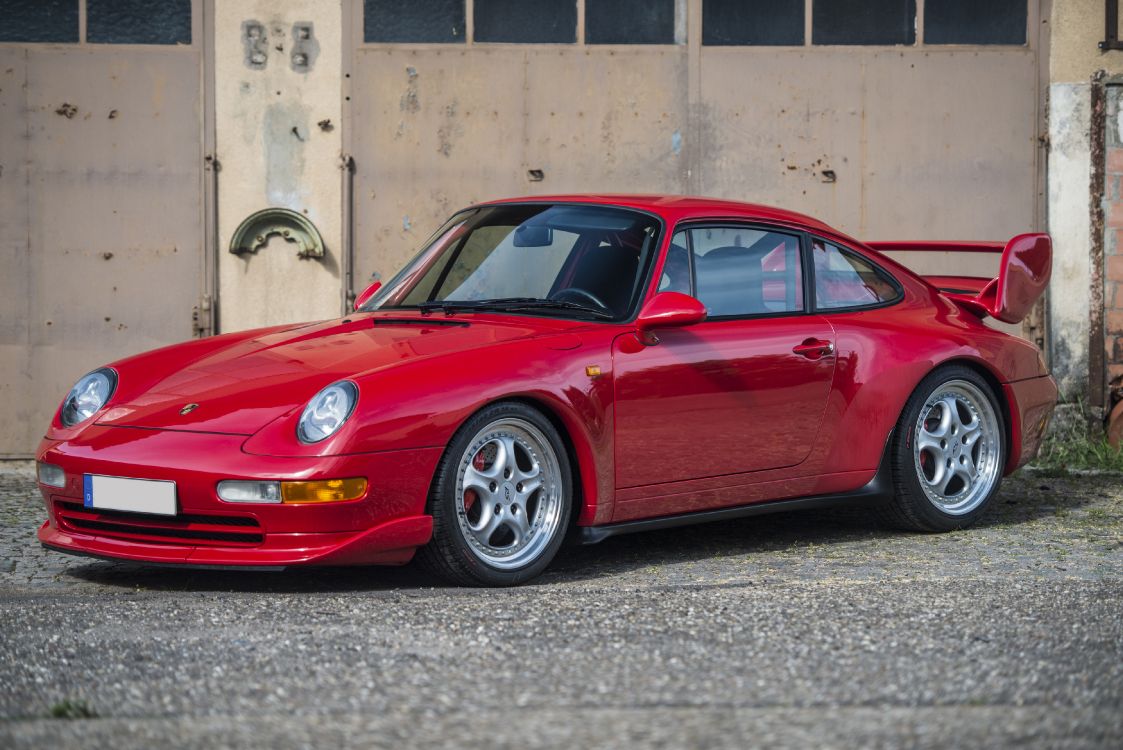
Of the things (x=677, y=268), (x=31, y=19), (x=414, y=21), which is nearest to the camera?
(x=677, y=268)

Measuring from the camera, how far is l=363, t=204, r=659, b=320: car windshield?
5.96 m

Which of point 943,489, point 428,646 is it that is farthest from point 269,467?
point 943,489

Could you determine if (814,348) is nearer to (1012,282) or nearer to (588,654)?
(1012,282)

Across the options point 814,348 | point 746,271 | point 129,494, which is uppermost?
point 746,271

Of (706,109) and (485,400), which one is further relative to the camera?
(706,109)

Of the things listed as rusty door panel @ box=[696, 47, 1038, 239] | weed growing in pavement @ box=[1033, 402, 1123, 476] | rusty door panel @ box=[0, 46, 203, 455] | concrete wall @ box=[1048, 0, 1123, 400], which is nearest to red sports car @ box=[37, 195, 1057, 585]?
weed growing in pavement @ box=[1033, 402, 1123, 476]

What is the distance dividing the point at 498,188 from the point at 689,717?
6.34m

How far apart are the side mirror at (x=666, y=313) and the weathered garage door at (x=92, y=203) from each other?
14.7ft

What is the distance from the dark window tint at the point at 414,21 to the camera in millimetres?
9641

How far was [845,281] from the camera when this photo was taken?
6707 mm

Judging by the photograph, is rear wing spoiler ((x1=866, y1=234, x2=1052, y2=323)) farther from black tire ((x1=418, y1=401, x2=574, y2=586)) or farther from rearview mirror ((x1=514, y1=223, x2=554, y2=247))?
black tire ((x1=418, y1=401, x2=574, y2=586))

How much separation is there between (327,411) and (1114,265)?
6.18 metres

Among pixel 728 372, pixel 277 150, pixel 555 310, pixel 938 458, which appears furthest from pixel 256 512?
pixel 277 150

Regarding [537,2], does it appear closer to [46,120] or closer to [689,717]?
[46,120]
